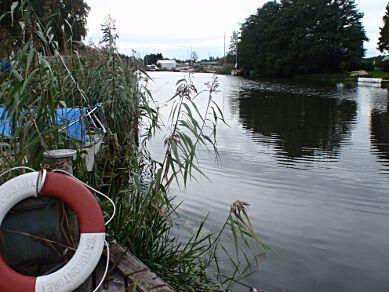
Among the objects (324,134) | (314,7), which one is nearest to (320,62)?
(314,7)

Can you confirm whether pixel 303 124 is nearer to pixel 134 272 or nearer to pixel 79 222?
pixel 134 272

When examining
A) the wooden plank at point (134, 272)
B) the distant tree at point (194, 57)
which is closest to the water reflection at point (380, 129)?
the distant tree at point (194, 57)

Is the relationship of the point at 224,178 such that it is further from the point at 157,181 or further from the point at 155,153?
the point at 157,181

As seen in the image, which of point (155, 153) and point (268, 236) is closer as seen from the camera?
point (268, 236)

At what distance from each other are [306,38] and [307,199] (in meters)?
44.7

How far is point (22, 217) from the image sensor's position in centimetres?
188

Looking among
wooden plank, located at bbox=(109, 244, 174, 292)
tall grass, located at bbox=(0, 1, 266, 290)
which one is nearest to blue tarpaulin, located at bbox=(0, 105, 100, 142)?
tall grass, located at bbox=(0, 1, 266, 290)

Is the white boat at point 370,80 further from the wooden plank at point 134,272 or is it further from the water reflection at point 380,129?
the wooden plank at point 134,272

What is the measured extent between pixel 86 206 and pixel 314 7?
48519mm

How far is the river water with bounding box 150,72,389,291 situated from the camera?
11.0 feet

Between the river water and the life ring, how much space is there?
1.56m

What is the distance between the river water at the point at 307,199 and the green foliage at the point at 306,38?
35.1 meters

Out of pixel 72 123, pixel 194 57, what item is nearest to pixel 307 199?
pixel 194 57

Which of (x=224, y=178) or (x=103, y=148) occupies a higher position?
(x=103, y=148)
